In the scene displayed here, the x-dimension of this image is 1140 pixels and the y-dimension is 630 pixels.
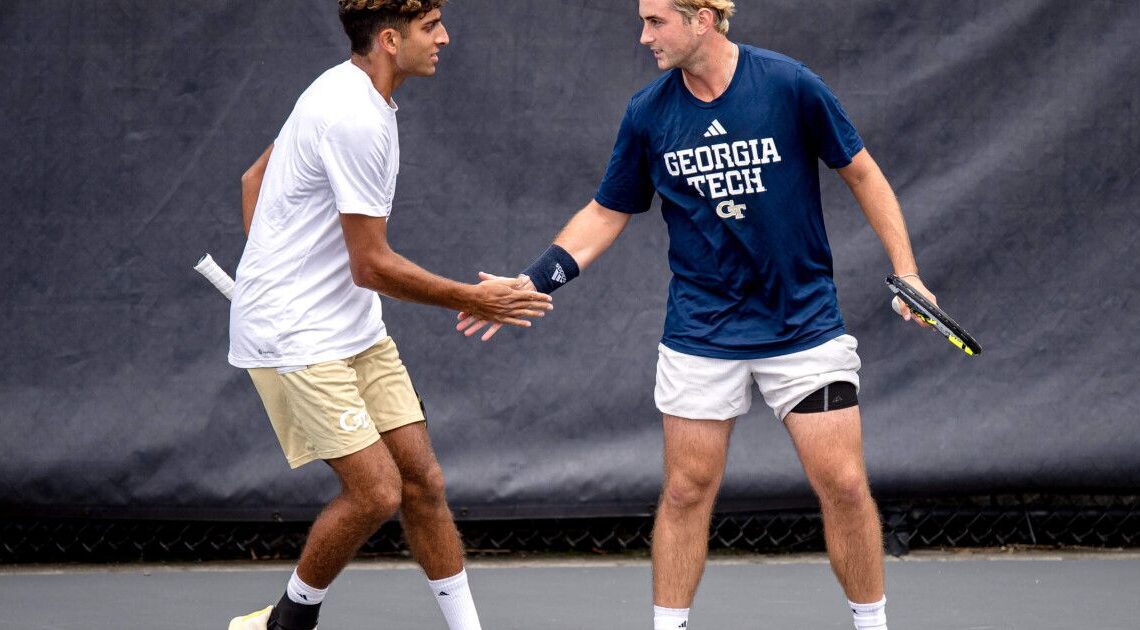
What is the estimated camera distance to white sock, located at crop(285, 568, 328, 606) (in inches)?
145

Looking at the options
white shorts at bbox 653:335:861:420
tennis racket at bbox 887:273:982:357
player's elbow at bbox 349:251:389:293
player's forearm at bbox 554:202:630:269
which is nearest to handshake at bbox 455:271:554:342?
player's forearm at bbox 554:202:630:269

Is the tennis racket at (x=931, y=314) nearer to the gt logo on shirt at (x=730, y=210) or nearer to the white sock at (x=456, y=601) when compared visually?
the gt logo on shirt at (x=730, y=210)

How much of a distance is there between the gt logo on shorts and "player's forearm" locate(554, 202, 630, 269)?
647 mm

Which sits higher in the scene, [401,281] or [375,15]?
[375,15]

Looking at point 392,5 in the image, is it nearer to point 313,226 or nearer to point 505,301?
point 313,226

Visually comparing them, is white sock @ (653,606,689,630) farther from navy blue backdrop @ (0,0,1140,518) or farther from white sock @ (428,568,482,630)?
navy blue backdrop @ (0,0,1140,518)

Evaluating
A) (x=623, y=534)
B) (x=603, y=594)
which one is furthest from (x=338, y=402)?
(x=623, y=534)

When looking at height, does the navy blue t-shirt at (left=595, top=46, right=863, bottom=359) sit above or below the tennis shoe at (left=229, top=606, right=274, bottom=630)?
above

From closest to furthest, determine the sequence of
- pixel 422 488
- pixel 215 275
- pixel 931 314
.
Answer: pixel 931 314 < pixel 422 488 < pixel 215 275

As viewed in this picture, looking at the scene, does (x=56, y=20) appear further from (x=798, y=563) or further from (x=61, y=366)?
(x=798, y=563)

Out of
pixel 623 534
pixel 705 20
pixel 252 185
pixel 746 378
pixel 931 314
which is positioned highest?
pixel 705 20

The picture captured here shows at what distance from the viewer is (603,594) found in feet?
15.4

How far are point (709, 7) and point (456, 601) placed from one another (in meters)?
1.49

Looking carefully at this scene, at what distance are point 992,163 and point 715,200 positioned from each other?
1.83m
